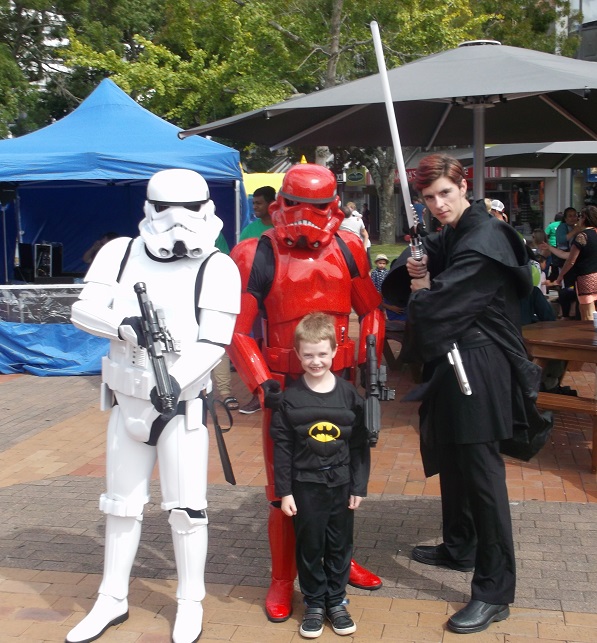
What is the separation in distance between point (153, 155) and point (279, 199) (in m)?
5.79

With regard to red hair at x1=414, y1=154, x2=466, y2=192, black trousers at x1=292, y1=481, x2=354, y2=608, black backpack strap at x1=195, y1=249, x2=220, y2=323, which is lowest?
black trousers at x1=292, y1=481, x2=354, y2=608

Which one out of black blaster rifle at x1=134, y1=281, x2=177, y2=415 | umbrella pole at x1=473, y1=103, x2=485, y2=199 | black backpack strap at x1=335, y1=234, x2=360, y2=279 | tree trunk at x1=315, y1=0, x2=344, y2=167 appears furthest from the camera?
tree trunk at x1=315, y1=0, x2=344, y2=167

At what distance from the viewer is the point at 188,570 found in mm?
3295

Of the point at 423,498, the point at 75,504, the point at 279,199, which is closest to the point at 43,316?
the point at 75,504

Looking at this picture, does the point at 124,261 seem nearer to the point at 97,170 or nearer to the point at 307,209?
the point at 307,209

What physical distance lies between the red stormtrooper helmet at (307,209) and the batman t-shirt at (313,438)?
2.04 feet

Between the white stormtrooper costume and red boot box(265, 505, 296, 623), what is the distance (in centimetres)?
33

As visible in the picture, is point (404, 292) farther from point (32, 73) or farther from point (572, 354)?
point (32, 73)

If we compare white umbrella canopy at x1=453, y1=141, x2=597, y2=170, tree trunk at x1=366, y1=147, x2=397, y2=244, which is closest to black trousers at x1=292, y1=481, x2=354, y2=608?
white umbrella canopy at x1=453, y1=141, x2=597, y2=170

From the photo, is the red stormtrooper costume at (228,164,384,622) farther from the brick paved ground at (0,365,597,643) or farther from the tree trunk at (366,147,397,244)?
the tree trunk at (366,147,397,244)

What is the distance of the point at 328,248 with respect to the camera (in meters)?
3.58

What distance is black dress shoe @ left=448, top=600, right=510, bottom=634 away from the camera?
327 cm

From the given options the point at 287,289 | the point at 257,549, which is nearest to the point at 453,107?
the point at 287,289

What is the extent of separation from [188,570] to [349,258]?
4.72 ft
